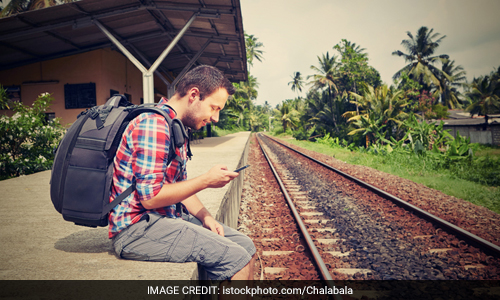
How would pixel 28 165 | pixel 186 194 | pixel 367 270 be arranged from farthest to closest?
→ 1. pixel 28 165
2. pixel 367 270
3. pixel 186 194

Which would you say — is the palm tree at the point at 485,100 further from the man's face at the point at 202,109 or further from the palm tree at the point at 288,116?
the man's face at the point at 202,109

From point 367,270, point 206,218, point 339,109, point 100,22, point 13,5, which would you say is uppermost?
point 13,5

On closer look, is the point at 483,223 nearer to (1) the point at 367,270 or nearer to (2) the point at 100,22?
(1) the point at 367,270

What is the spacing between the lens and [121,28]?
10.1 meters

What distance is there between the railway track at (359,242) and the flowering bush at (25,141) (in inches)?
209

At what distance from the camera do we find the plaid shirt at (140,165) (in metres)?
1.53

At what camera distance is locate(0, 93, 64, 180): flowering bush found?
640 centimetres

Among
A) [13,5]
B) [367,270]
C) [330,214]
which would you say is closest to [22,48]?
[330,214]

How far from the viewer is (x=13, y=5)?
71.5 ft

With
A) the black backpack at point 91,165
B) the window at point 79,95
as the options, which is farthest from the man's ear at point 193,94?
the window at point 79,95

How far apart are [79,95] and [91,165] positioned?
41.4ft

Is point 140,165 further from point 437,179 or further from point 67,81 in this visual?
point 67,81

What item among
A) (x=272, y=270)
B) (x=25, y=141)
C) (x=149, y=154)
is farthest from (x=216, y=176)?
(x=25, y=141)

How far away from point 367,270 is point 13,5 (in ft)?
96.7
